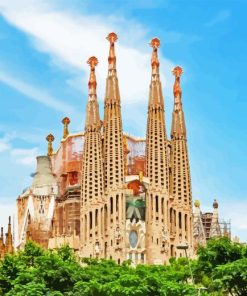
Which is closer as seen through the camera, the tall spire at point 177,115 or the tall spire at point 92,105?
the tall spire at point 92,105

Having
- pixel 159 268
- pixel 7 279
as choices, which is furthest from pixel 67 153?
pixel 7 279

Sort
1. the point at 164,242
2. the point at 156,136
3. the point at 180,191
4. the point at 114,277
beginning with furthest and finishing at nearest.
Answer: the point at 180,191 < the point at 156,136 < the point at 164,242 < the point at 114,277

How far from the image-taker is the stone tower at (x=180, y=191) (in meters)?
71.3

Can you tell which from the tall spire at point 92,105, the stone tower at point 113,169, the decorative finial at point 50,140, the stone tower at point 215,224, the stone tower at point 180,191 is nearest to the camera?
the stone tower at point 113,169

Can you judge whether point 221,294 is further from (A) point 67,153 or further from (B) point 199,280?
(A) point 67,153

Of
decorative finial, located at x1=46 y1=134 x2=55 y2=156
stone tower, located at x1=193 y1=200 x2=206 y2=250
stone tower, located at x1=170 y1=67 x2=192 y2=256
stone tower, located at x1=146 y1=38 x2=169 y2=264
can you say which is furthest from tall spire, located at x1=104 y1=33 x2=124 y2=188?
decorative finial, located at x1=46 y1=134 x2=55 y2=156

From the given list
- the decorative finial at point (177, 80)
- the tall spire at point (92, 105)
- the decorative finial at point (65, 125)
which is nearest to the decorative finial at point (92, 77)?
the tall spire at point (92, 105)

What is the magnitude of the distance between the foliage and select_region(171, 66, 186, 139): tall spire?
27.8 meters

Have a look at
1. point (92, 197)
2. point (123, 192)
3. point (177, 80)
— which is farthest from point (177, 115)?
point (92, 197)

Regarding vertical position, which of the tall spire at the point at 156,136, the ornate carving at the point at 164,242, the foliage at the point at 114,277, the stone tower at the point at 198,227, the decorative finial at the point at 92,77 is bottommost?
the foliage at the point at 114,277

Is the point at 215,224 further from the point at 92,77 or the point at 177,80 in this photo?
the point at 92,77

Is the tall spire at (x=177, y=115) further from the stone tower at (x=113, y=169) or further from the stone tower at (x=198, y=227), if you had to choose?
the stone tower at (x=198, y=227)

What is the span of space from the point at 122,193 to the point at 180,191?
5729 mm

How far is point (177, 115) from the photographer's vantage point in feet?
245
